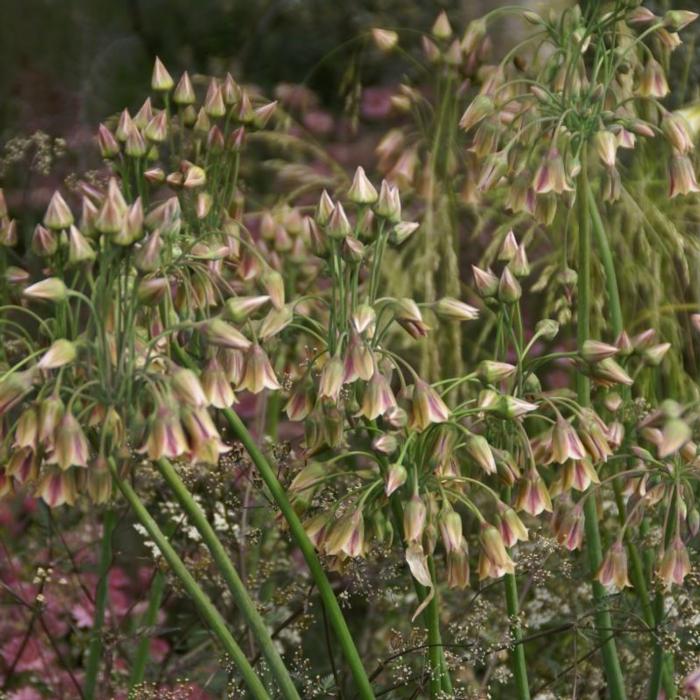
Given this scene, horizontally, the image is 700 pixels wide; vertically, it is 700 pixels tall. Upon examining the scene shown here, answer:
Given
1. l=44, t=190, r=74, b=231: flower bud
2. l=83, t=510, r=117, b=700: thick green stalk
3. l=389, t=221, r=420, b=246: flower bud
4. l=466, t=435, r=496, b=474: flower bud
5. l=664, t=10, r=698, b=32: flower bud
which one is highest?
l=664, t=10, r=698, b=32: flower bud

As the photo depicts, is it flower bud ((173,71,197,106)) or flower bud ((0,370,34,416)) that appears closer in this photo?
flower bud ((0,370,34,416))

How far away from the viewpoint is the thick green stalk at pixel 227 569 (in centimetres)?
118

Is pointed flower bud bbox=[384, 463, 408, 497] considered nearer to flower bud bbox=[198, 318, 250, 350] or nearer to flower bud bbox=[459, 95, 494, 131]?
flower bud bbox=[198, 318, 250, 350]

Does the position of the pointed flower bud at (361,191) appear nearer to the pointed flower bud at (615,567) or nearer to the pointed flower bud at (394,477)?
the pointed flower bud at (394,477)

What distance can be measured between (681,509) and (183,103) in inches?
27.3

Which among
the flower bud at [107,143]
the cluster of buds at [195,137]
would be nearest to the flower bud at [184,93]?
the cluster of buds at [195,137]

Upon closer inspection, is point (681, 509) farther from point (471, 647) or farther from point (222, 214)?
point (222, 214)

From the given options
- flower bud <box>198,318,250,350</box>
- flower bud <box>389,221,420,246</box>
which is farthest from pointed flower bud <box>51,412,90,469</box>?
flower bud <box>389,221,420,246</box>

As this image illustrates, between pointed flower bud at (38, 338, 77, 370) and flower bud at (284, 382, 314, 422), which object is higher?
pointed flower bud at (38, 338, 77, 370)

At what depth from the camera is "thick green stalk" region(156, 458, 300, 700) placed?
118 centimetres

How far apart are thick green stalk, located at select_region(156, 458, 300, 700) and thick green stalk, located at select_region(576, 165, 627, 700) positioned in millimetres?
340

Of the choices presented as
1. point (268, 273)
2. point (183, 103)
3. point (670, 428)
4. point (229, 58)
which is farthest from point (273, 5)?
point (670, 428)

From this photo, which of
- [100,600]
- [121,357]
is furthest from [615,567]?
[100,600]

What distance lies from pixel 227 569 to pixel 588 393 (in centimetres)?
43
